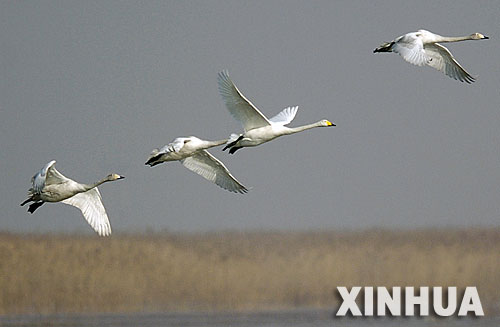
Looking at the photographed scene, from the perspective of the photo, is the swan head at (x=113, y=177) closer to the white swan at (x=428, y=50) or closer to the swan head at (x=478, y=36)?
the white swan at (x=428, y=50)

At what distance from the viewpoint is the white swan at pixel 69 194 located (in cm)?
1979

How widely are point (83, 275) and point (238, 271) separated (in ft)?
8.48

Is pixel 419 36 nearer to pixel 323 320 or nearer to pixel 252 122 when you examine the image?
pixel 252 122

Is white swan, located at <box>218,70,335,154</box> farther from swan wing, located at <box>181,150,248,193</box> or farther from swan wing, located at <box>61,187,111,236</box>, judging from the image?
swan wing, located at <box>61,187,111,236</box>

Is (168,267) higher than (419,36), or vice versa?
(419,36)

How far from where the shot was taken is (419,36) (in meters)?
21.7

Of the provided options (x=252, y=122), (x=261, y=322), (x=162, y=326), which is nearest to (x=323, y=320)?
(x=261, y=322)

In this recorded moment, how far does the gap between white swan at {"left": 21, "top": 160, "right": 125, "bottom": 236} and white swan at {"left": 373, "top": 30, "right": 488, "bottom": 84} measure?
4.34 m

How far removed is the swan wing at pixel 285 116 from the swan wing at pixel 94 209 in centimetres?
281

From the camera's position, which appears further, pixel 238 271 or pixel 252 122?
pixel 238 271

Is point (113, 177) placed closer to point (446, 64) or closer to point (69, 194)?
point (69, 194)

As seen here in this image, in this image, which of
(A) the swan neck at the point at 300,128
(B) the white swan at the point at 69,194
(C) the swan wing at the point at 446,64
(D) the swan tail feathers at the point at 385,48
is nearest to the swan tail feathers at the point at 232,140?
(A) the swan neck at the point at 300,128

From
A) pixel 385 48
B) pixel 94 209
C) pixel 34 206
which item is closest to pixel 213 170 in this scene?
pixel 94 209

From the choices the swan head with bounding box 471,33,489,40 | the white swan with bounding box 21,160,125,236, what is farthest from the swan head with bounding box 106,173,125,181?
the swan head with bounding box 471,33,489,40
